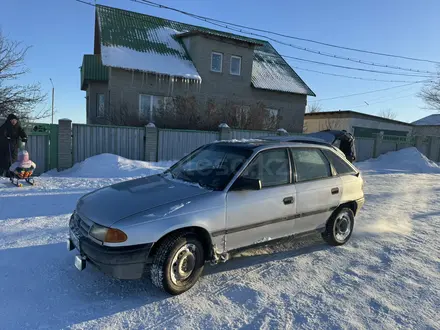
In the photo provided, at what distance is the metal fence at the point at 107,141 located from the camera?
10711 mm

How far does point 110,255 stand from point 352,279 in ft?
9.25

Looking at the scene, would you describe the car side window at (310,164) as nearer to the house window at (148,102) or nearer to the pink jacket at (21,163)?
the pink jacket at (21,163)

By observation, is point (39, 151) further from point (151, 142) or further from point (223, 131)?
point (223, 131)

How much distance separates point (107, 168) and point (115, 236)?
7577 mm

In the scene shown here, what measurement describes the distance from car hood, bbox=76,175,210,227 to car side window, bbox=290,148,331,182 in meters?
1.48

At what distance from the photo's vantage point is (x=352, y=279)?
12.8 feet

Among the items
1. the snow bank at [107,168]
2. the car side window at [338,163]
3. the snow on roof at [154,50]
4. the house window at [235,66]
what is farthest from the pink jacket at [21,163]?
the house window at [235,66]

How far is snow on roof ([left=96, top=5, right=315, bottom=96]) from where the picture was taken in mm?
16562

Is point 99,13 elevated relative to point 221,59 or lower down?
elevated

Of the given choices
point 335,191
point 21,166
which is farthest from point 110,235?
point 21,166

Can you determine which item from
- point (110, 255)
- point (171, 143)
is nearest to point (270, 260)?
point (110, 255)

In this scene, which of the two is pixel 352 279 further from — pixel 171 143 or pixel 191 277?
pixel 171 143

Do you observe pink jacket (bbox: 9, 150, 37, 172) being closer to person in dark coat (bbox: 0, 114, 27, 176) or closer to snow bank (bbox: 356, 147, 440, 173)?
person in dark coat (bbox: 0, 114, 27, 176)

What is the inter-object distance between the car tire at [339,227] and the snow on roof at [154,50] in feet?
45.1
